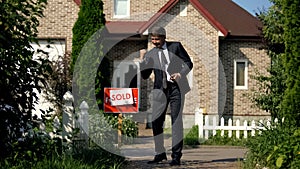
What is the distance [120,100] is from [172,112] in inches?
157

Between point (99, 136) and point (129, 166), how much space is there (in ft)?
10.9

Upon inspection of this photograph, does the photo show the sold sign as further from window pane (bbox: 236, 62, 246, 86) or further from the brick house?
window pane (bbox: 236, 62, 246, 86)

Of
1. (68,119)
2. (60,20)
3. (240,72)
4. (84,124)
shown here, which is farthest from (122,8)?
(68,119)

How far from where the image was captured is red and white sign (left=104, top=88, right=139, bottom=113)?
44.3 feet

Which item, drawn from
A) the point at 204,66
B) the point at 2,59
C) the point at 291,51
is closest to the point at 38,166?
the point at 2,59

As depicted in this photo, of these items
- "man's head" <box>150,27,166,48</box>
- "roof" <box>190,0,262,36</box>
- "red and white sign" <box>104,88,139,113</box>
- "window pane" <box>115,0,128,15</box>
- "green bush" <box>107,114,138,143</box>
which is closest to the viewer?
"man's head" <box>150,27,166,48</box>

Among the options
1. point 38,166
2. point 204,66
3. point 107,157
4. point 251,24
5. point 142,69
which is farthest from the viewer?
point 251,24

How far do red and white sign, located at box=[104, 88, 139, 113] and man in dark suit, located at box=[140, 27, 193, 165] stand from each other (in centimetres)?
365

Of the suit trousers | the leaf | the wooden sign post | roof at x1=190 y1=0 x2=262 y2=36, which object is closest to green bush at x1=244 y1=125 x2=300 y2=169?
the leaf

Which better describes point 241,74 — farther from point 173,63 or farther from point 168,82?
point 168,82

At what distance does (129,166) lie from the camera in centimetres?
935

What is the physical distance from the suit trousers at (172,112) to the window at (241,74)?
629 inches

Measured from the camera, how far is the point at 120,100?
13.6 m

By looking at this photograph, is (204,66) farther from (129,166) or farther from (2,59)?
(2,59)
